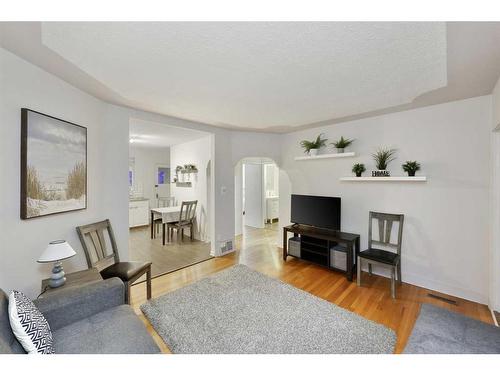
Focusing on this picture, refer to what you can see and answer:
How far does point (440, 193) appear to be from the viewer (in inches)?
105

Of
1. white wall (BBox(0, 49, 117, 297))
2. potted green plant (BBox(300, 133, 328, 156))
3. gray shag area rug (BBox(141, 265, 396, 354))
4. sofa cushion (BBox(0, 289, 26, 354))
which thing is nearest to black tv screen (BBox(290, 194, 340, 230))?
potted green plant (BBox(300, 133, 328, 156))

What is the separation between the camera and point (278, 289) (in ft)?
8.87

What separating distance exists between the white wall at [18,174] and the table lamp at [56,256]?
0.24 meters

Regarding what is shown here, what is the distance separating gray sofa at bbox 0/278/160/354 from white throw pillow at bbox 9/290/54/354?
44mm

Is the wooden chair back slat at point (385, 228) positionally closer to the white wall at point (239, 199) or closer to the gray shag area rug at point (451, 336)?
the gray shag area rug at point (451, 336)

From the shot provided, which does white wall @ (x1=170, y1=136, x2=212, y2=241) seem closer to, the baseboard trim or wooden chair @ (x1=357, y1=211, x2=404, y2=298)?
wooden chair @ (x1=357, y1=211, x2=404, y2=298)

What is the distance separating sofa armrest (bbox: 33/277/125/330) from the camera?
1424mm

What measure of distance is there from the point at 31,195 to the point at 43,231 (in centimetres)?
37

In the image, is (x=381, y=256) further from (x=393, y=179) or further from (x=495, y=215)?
(x=495, y=215)

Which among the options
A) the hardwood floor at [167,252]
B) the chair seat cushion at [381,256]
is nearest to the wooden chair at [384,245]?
the chair seat cushion at [381,256]

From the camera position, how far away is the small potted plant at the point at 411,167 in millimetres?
2765

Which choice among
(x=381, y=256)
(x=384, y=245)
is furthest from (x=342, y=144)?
(x=381, y=256)

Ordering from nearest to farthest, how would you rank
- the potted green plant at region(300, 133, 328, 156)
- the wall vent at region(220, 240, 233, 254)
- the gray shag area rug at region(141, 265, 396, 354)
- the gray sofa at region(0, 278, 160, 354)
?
1. the gray sofa at region(0, 278, 160, 354)
2. the gray shag area rug at region(141, 265, 396, 354)
3. the potted green plant at region(300, 133, 328, 156)
4. the wall vent at region(220, 240, 233, 254)

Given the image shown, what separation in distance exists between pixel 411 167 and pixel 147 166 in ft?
21.9
